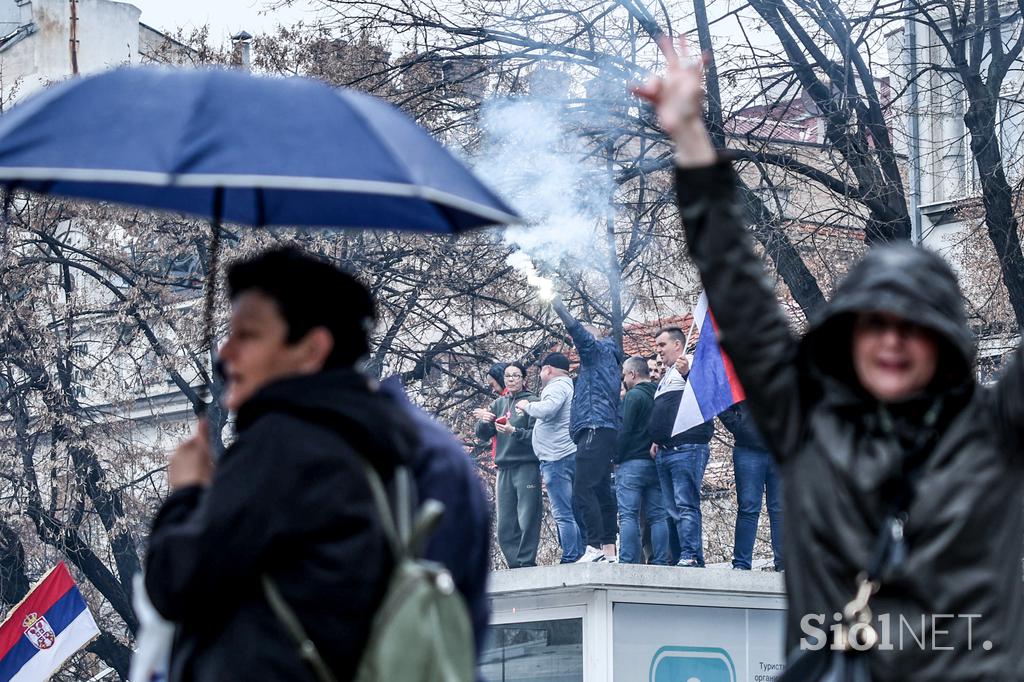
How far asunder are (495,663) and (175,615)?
10.1 m

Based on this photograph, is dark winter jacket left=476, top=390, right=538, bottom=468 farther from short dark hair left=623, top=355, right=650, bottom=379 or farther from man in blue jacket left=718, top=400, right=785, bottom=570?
man in blue jacket left=718, top=400, right=785, bottom=570

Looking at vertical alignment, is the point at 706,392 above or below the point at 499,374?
below

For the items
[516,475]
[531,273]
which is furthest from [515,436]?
[531,273]

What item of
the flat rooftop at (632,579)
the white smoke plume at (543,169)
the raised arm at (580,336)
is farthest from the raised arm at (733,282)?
the white smoke plume at (543,169)

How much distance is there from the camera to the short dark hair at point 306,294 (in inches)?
137

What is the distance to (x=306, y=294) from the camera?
3506 mm

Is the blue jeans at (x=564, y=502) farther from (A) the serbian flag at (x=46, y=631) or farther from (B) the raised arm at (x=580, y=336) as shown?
(A) the serbian flag at (x=46, y=631)

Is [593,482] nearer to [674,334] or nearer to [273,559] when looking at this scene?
[674,334]

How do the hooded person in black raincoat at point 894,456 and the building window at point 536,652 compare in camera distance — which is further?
the building window at point 536,652

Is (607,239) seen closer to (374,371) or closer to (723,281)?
(374,371)

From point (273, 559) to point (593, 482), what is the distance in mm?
11460

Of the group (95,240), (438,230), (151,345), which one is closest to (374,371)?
(151,345)

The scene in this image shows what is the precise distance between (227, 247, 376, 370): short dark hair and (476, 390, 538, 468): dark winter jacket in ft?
37.3

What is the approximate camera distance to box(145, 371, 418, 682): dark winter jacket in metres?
3.17
